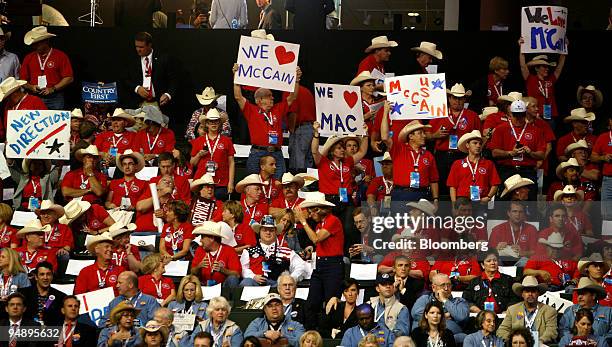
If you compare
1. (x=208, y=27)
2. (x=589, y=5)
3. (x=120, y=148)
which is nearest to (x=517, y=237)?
(x=120, y=148)

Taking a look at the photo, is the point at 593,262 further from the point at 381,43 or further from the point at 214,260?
the point at 381,43

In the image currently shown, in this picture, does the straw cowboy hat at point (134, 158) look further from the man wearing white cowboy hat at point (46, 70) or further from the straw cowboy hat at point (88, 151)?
the man wearing white cowboy hat at point (46, 70)

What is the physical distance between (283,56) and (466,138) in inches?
97.4

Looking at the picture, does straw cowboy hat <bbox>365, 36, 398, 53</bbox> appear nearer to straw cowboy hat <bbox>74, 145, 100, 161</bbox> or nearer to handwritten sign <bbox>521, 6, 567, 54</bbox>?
handwritten sign <bbox>521, 6, 567, 54</bbox>

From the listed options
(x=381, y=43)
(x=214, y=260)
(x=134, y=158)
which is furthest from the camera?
(x=381, y=43)

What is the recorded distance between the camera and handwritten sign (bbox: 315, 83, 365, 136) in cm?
1834

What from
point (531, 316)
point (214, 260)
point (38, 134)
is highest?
point (38, 134)

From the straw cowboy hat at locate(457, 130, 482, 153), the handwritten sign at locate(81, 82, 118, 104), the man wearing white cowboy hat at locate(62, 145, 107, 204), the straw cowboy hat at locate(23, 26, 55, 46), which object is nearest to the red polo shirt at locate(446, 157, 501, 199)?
the straw cowboy hat at locate(457, 130, 482, 153)

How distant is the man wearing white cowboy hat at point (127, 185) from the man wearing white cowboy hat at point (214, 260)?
80.8 inches

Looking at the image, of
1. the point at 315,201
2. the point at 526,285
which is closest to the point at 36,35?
the point at 315,201

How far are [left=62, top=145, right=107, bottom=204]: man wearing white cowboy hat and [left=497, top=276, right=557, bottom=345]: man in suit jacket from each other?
211 inches

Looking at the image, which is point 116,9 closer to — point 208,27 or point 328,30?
point 208,27

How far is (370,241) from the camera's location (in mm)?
16297

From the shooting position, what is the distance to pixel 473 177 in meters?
17.6
